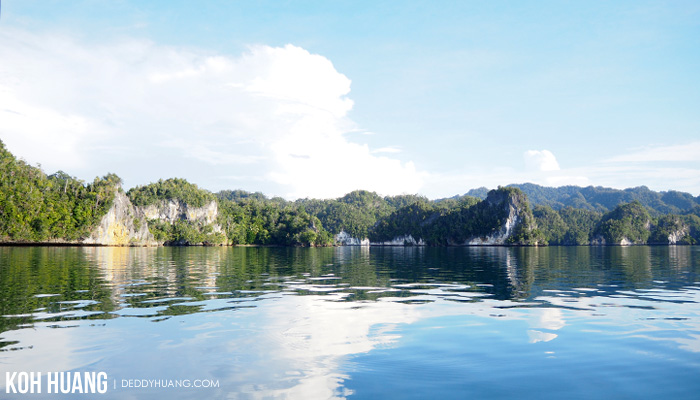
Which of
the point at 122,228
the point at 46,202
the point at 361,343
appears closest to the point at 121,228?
the point at 122,228

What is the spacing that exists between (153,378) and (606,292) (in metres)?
24.5

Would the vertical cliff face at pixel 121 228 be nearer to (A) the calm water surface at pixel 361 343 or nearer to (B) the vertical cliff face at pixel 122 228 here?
(B) the vertical cliff face at pixel 122 228

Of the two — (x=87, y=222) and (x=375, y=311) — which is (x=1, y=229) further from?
(x=375, y=311)

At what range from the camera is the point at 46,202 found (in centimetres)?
14375

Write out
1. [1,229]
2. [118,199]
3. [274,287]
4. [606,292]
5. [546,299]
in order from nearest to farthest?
[546,299], [606,292], [274,287], [1,229], [118,199]

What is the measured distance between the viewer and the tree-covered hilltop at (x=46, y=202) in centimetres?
12912

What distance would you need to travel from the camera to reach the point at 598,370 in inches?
406

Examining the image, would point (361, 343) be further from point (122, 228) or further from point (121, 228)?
point (122, 228)

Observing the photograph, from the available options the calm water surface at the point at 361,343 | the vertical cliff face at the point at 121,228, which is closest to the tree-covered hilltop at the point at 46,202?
the vertical cliff face at the point at 121,228

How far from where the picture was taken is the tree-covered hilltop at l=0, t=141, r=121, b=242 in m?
129

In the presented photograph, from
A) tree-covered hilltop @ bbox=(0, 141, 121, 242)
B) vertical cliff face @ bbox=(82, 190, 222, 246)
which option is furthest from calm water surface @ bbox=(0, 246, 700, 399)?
vertical cliff face @ bbox=(82, 190, 222, 246)

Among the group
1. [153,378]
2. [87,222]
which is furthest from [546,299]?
[87,222]

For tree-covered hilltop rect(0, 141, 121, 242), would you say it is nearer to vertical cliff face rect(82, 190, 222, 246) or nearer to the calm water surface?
vertical cliff face rect(82, 190, 222, 246)

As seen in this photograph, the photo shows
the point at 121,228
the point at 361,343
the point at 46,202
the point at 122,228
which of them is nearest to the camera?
the point at 361,343
